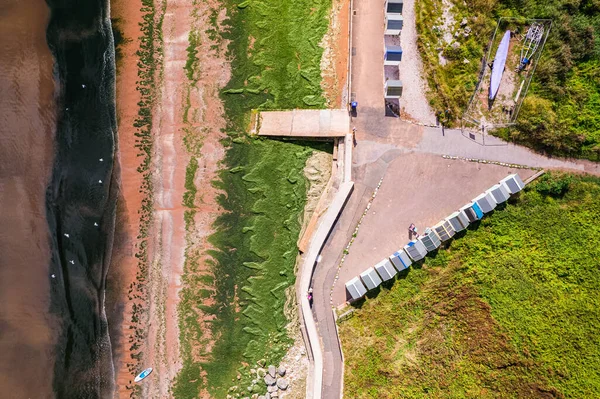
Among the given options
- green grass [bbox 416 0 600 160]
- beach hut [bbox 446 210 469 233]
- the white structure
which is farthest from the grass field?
the white structure

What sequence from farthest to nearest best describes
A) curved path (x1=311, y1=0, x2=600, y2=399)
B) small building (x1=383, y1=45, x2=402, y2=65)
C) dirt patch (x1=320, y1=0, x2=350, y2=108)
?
dirt patch (x1=320, y1=0, x2=350, y2=108) < curved path (x1=311, y1=0, x2=600, y2=399) < small building (x1=383, y1=45, x2=402, y2=65)

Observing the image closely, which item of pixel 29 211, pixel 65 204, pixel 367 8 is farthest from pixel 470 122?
pixel 29 211

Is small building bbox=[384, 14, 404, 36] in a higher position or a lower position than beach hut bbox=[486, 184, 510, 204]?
higher

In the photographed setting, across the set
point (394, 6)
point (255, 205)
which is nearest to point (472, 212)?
point (394, 6)

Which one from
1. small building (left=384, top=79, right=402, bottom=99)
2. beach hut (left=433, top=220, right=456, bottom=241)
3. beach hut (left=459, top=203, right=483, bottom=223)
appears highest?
small building (left=384, top=79, right=402, bottom=99)

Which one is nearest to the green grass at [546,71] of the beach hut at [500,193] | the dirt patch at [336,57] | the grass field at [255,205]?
the beach hut at [500,193]

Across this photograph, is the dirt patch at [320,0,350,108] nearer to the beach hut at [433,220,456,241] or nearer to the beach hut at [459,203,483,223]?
the beach hut at [433,220,456,241]

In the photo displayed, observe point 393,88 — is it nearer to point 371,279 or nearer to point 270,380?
point 371,279

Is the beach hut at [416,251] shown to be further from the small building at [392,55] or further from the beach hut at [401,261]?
the small building at [392,55]
